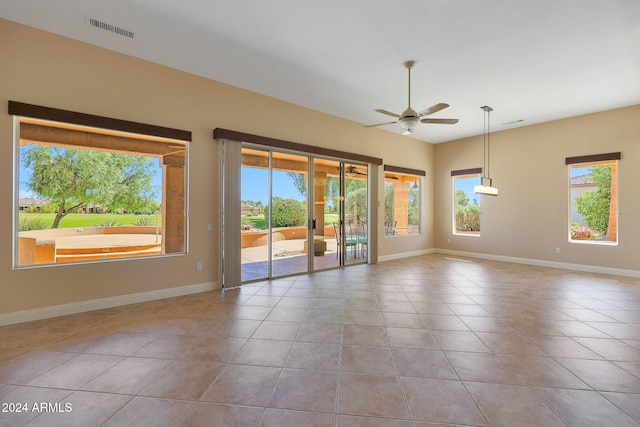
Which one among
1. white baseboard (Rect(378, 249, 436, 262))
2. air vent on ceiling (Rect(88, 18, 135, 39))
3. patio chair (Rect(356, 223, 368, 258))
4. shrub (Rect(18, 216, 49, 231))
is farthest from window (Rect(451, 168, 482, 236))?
shrub (Rect(18, 216, 49, 231))

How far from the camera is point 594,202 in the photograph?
5855 mm

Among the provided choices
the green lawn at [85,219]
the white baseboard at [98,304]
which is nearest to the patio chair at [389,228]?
the white baseboard at [98,304]

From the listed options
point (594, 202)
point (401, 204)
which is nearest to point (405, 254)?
point (401, 204)

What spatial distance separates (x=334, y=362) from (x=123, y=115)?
13.2ft

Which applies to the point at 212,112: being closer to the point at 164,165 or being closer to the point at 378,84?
the point at 164,165

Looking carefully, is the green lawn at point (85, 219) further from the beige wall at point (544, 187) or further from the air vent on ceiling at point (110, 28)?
the beige wall at point (544, 187)

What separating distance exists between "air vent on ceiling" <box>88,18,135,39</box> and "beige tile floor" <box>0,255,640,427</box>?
132 inches

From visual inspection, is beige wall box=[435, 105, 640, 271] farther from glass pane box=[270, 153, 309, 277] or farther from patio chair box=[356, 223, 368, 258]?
glass pane box=[270, 153, 309, 277]

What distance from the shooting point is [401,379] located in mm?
2102

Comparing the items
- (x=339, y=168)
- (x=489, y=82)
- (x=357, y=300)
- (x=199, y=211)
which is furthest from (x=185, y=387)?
(x=489, y=82)

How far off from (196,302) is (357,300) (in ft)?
7.41

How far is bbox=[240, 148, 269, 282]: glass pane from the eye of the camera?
15.9 ft

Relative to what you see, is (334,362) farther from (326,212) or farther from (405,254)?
(405,254)

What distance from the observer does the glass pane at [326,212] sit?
19.0 feet
